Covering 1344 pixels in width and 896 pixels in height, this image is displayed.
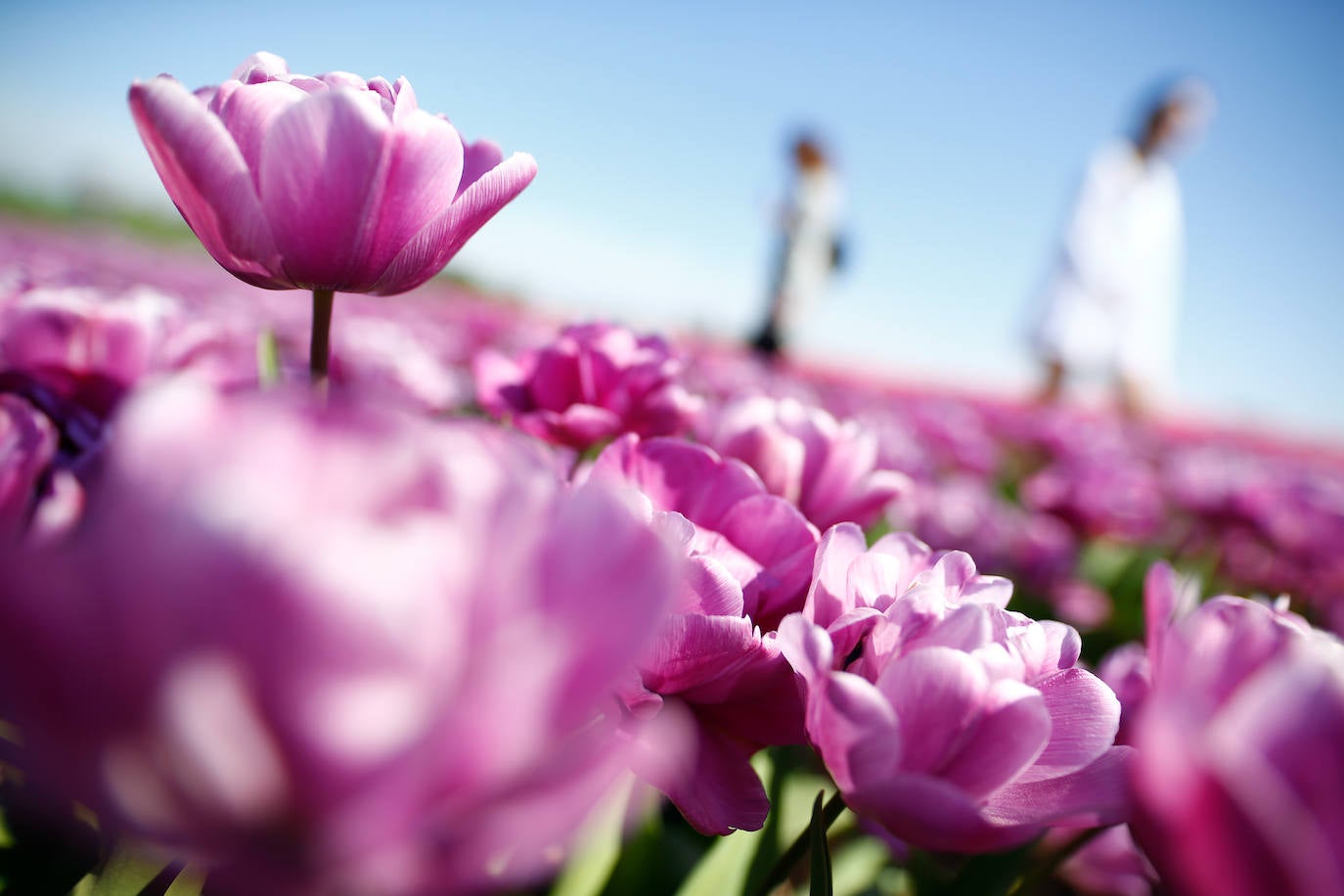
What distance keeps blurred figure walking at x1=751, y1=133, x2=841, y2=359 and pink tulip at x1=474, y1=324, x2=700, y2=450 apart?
7.55 meters

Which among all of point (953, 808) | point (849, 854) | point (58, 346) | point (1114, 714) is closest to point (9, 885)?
point (58, 346)

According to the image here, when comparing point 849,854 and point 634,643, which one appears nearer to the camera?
point 634,643

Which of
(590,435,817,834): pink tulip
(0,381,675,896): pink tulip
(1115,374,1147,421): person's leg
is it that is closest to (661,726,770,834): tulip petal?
(590,435,817,834): pink tulip

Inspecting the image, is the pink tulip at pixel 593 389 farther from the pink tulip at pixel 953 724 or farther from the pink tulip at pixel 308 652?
the pink tulip at pixel 308 652

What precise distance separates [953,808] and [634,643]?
Answer: 0.24 metres

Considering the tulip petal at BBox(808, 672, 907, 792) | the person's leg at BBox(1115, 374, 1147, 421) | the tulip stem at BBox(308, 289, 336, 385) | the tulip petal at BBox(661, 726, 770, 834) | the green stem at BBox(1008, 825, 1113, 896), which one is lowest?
the person's leg at BBox(1115, 374, 1147, 421)

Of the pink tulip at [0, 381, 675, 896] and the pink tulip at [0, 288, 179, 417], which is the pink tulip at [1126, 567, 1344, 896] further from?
the pink tulip at [0, 288, 179, 417]

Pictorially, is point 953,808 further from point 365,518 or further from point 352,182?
point 352,182

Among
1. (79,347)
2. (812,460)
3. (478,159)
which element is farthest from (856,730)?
(79,347)

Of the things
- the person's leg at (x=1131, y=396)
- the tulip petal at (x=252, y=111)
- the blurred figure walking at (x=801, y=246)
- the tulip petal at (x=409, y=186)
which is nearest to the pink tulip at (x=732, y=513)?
the tulip petal at (x=409, y=186)

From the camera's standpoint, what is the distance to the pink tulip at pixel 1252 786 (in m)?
0.29

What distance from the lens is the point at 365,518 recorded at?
29 cm

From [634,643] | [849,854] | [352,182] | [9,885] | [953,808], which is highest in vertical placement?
[352,182]

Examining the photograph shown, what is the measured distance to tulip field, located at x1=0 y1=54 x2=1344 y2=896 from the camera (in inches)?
10.1
